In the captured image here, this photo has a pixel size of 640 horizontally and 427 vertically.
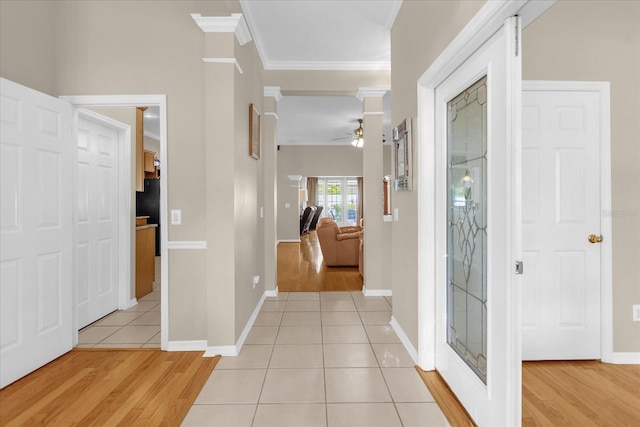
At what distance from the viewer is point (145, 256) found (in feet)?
14.9

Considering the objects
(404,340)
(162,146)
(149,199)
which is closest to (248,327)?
(404,340)

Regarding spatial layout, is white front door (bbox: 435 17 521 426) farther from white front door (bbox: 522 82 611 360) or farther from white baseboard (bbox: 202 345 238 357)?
white baseboard (bbox: 202 345 238 357)

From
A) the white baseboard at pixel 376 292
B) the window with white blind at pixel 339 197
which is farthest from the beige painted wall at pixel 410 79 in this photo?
the window with white blind at pixel 339 197

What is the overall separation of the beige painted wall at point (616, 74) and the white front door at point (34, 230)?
11.6 feet

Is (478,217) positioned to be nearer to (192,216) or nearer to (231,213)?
(231,213)

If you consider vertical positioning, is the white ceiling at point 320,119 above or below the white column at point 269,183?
above

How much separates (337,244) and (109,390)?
4487mm

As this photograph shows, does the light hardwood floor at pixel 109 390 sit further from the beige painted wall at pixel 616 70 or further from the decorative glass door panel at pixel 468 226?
the beige painted wall at pixel 616 70

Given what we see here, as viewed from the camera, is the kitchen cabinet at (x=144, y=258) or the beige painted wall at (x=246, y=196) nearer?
the beige painted wall at (x=246, y=196)

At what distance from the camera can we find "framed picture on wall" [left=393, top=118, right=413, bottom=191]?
2.69m

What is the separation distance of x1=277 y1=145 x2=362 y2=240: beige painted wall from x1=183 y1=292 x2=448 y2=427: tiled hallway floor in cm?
727

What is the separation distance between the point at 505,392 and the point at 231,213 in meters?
2.10

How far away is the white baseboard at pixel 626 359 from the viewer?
2.57m

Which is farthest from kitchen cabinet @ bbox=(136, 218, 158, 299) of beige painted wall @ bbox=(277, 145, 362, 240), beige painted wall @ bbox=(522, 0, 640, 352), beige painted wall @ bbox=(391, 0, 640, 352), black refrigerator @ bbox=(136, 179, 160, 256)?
beige painted wall @ bbox=(277, 145, 362, 240)
